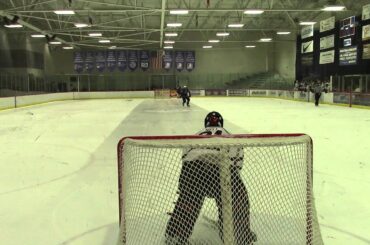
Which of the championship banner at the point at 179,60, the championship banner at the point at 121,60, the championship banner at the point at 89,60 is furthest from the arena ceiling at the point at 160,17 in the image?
the championship banner at the point at 89,60

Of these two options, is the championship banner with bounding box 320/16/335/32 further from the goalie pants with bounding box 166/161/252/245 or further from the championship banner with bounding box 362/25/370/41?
the goalie pants with bounding box 166/161/252/245

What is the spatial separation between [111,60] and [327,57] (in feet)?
59.4

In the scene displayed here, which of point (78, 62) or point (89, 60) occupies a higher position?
point (89, 60)

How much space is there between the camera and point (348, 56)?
2145cm

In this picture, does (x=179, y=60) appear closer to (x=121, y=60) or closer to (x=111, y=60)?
(x=121, y=60)

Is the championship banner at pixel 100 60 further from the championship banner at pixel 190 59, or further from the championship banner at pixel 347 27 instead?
the championship banner at pixel 347 27

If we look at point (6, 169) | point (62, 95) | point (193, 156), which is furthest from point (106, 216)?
point (62, 95)

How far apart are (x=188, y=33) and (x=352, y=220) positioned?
32.3m

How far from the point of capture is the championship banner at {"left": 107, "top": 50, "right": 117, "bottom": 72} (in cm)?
3481

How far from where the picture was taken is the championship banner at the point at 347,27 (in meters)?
20.8

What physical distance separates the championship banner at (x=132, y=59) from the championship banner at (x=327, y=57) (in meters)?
16.0

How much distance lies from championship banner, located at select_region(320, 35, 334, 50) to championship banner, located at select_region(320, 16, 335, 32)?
499 mm

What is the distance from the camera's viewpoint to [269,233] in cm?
318

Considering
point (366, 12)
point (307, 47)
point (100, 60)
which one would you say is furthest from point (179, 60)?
point (366, 12)
